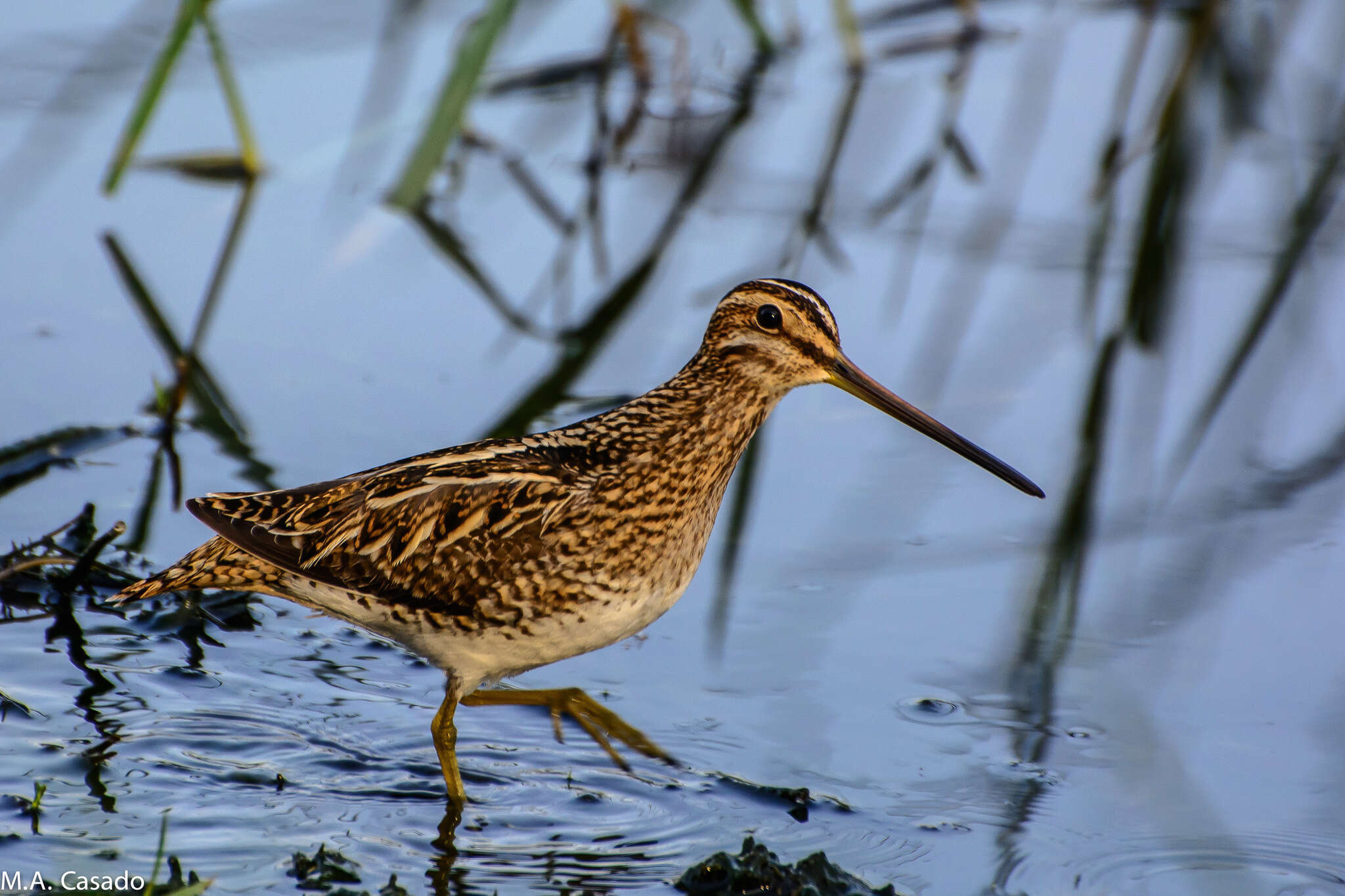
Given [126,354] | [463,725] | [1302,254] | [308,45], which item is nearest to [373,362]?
[126,354]

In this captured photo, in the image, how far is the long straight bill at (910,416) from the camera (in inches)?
209

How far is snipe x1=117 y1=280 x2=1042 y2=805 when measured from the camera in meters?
5.10

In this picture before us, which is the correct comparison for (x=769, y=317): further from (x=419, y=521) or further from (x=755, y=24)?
(x=755, y=24)

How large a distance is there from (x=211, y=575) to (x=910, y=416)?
2131 millimetres

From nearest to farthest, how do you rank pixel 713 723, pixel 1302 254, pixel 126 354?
pixel 713 723 < pixel 126 354 < pixel 1302 254

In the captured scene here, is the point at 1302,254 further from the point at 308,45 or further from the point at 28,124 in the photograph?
the point at 28,124

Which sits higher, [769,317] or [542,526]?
[769,317]

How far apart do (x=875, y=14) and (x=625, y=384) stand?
16.3 feet

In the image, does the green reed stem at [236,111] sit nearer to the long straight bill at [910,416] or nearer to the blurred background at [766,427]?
the blurred background at [766,427]

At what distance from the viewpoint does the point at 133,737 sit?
505cm

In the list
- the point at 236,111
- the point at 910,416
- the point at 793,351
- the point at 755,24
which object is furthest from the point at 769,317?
the point at 755,24

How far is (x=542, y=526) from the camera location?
16.8 ft

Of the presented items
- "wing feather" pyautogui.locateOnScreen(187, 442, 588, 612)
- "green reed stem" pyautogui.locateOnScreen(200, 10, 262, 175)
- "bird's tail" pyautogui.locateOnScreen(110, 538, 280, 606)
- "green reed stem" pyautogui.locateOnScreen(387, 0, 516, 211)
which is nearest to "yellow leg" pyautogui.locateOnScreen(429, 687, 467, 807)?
"wing feather" pyautogui.locateOnScreen(187, 442, 588, 612)

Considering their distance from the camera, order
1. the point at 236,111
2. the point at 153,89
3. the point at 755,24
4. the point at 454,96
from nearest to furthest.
Result: the point at 454,96
the point at 153,89
the point at 236,111
the point at 755,24
